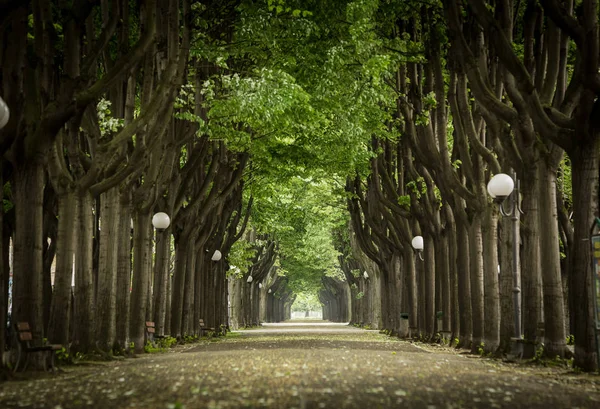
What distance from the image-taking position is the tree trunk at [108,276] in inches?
703

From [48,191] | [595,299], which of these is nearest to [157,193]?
[48,191]

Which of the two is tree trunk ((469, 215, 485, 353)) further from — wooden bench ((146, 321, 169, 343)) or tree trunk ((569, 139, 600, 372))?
wooden bench ((146, 321, 169, 343))

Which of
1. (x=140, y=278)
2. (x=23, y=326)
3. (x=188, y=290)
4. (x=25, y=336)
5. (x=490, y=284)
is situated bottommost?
(x=25, y=336)

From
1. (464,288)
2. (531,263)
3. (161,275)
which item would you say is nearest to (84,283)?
(161,275)

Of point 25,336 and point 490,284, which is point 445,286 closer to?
point 490,284

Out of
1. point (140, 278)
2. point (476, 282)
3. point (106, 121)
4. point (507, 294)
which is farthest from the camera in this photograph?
point (140, 278)

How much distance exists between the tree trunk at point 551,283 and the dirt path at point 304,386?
0.70 metres

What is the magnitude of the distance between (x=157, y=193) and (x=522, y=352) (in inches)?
401

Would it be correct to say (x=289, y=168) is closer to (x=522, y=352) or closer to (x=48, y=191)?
(x=48, y=191)

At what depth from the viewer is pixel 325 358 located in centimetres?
1684

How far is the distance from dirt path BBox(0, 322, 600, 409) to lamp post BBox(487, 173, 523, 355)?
1500mm

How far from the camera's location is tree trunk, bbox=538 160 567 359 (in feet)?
49.8

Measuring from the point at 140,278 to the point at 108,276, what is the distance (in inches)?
127

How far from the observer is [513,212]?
57.9ft
